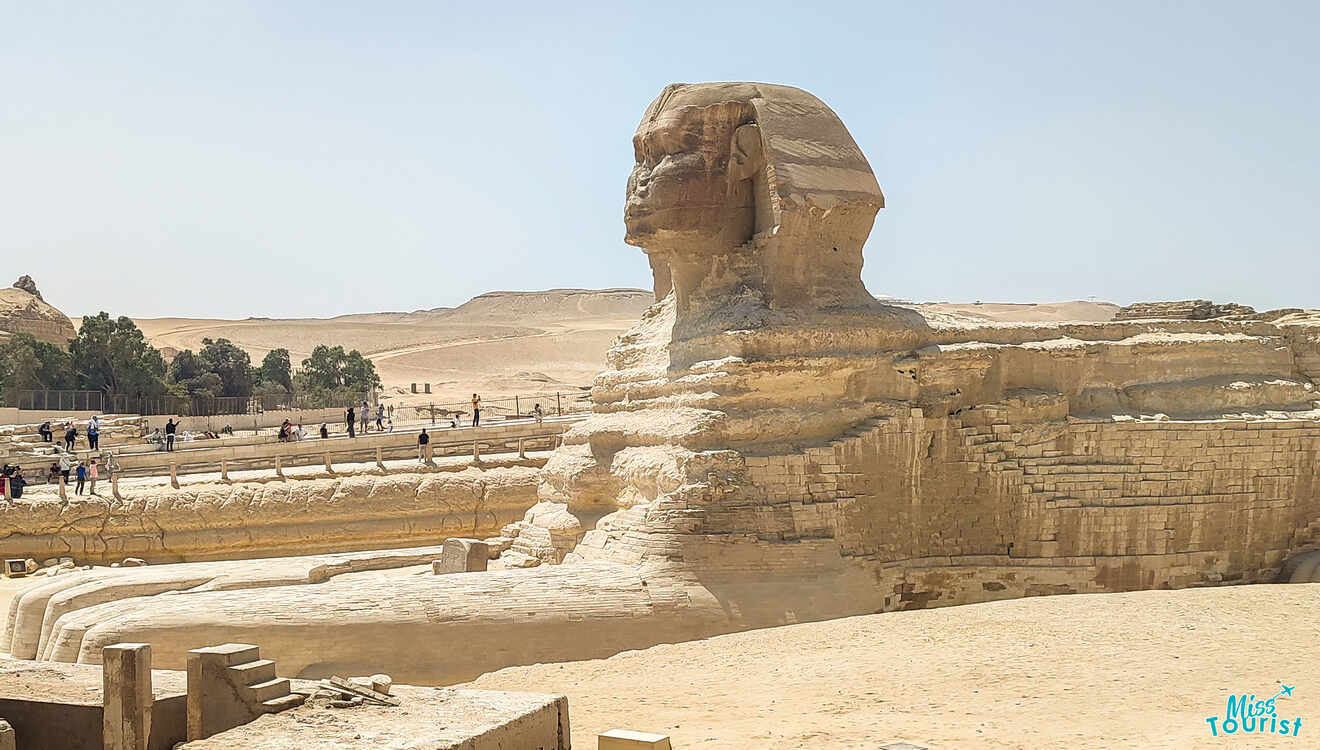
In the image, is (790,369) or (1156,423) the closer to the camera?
(790,369)

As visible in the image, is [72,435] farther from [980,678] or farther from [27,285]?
[27,285]

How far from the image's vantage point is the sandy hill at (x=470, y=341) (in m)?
59.2

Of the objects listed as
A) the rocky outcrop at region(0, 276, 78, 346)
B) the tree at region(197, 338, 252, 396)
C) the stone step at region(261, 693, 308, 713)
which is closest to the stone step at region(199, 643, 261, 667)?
the stone step at region(261, 693, 308, 713)

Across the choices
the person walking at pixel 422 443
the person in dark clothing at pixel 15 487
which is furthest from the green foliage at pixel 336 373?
the person in dark clothing at pixel 15 487

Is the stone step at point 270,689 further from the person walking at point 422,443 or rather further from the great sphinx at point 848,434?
the person walking at point 422,443

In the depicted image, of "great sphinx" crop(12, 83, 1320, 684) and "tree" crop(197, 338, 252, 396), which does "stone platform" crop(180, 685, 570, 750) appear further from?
"tree" crop(197, 338, 252, 396)

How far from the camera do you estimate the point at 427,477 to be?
1838 cm

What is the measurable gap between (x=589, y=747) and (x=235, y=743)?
82.4 inches

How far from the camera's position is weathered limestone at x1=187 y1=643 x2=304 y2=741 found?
6.04 m

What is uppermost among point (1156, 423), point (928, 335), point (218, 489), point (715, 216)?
point (715, 216)

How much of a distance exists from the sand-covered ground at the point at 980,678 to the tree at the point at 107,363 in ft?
98.4

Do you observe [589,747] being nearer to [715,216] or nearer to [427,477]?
[715,216]

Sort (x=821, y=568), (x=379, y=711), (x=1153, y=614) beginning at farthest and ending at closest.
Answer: (x=821, y=568) < (x=1153, y=614) < (x=379, y=711)

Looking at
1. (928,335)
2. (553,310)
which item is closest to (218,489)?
(928,335)
